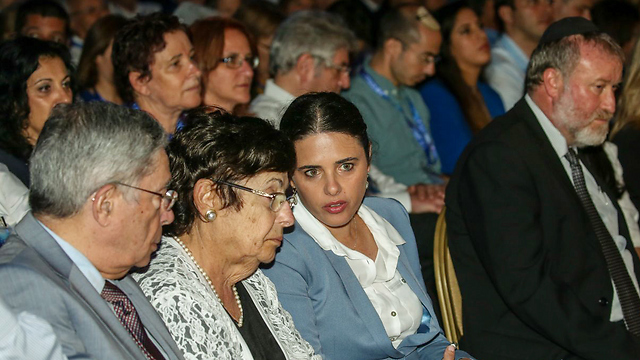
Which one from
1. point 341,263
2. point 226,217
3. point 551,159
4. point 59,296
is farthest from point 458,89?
point 59,296

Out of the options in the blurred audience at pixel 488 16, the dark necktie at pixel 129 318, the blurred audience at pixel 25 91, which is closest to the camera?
the dark necktie at pixel 129 318

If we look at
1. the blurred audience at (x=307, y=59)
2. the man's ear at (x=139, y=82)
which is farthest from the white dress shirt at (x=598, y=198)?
the man's ear at (x=139, y=82)

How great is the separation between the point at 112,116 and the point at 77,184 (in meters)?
0.19

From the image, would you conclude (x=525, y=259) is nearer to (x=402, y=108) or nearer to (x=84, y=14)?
(x=402, y=108)

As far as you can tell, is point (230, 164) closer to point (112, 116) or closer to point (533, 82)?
point (112, 116)

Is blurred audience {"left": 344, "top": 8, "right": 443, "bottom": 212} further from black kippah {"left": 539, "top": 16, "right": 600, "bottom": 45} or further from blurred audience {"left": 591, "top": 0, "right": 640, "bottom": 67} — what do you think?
blurred audience {"left": 591, "top": 0, "right": 640, "bottom": 67}

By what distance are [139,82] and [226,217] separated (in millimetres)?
1641

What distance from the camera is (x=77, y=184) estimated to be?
1.81 metres

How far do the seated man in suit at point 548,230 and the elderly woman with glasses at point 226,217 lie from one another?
38.5 inches

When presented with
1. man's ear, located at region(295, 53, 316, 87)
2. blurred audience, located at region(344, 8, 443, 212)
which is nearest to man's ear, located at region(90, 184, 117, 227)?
man's ear, located at region(295, 53, 316, 87)

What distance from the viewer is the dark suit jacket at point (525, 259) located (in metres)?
2.87

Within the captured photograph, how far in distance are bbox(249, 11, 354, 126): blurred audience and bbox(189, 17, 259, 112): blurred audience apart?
6.3 inches

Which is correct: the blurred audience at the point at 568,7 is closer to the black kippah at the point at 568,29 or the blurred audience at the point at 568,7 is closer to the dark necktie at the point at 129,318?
the black kippah at the point at 568,29

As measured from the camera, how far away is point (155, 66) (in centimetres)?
366
